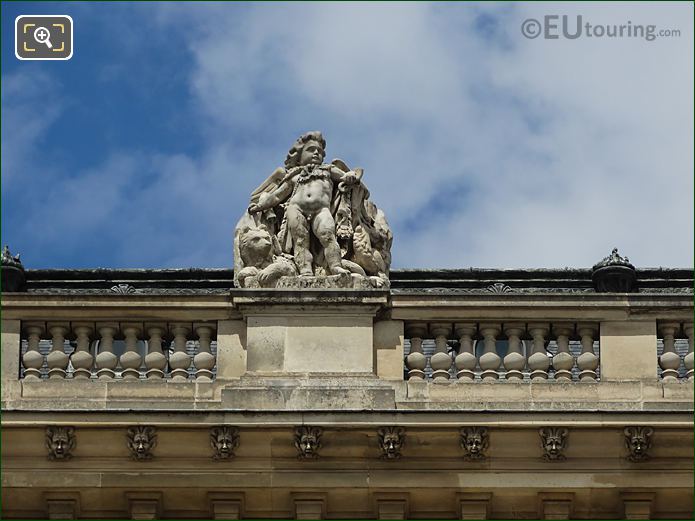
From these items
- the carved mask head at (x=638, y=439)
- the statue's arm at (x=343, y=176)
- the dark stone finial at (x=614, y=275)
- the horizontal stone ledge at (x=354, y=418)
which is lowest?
the carved mask head at (x=638, y=439)

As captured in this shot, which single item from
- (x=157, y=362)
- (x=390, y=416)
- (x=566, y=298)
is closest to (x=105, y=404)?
(x=157, y=362)

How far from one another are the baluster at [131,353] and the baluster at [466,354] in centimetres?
319

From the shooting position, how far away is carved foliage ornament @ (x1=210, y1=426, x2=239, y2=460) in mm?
23781

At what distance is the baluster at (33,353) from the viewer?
24.9m

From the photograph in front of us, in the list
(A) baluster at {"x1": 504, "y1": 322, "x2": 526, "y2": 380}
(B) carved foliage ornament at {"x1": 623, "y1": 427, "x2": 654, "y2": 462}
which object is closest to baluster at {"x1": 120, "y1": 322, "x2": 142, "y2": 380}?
(A) baluster at {"x1": 504, "y1": 322, "x2": 526, "y2": 380}

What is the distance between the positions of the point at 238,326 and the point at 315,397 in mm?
1422

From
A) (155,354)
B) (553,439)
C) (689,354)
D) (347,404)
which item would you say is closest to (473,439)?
(553,439)

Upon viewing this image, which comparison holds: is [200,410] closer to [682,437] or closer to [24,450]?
[24,450]

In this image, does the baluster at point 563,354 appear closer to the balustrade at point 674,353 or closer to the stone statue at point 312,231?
the balustrade at point 674,353

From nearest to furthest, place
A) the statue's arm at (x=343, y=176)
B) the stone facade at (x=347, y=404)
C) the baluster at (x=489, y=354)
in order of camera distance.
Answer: the stone facade at (x=347, y=404) → the baluster at (x=489, y=354) → the statue's arm at (x=343, y=176)

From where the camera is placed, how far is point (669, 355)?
81.5 ft

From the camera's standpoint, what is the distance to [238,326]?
25094 mm

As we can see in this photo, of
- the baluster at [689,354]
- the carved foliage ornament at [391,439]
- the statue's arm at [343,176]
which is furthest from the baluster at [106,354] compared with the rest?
the baluster at [689,354]

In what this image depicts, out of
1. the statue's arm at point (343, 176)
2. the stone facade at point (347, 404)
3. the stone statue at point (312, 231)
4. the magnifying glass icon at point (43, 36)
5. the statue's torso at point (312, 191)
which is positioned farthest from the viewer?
the magnifying glass icon at point (43, 36)
